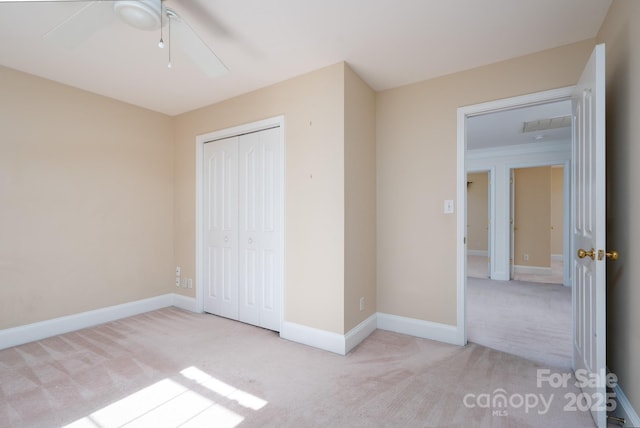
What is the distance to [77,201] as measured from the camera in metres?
3.08

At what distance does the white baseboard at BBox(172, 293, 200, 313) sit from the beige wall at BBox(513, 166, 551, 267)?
254 inches

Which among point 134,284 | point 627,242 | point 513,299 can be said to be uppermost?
point 627,242

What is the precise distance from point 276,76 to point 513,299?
4389mm

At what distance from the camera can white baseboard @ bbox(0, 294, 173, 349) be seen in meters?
2.65

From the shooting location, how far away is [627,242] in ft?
5.18

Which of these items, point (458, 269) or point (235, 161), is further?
point (235, 161)

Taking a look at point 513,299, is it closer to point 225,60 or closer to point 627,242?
point 627,242

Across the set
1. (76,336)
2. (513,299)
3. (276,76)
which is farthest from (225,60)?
(513,299)

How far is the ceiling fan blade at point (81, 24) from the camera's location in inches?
61.9

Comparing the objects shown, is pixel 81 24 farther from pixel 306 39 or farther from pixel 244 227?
pixel 244 227

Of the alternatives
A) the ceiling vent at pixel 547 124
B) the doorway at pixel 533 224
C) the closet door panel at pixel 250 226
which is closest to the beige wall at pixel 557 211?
the doorway at pixel 533 224

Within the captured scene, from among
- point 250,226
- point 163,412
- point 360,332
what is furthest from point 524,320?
point 163,412

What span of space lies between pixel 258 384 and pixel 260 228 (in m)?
1.52

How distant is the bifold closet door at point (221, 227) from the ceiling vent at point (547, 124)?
161 inches
